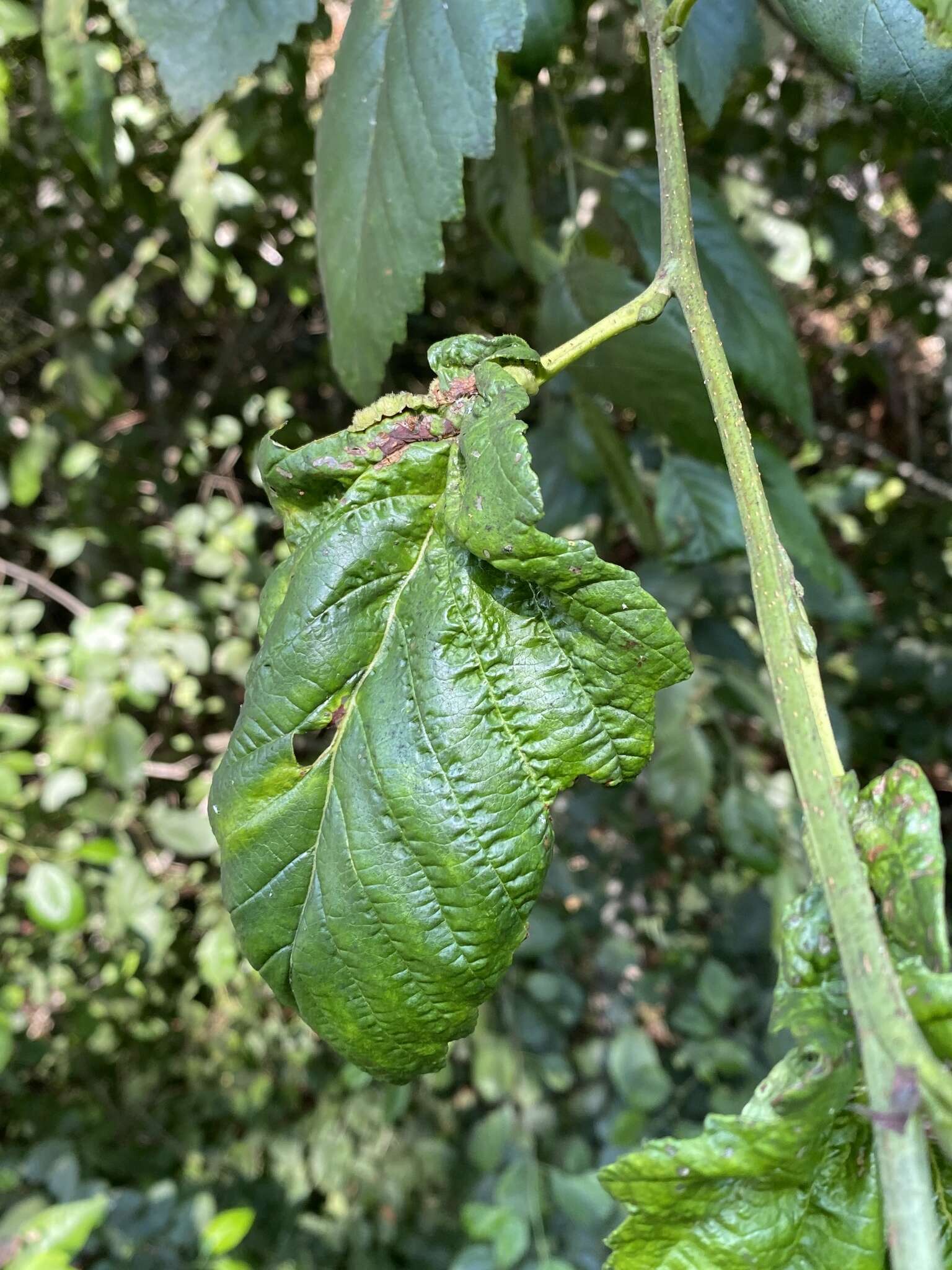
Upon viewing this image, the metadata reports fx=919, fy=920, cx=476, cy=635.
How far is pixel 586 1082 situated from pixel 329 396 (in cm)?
206

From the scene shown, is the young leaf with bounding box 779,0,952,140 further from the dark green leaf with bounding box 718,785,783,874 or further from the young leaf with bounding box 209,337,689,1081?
the dark green leaf with bounding box 718,785,783,874

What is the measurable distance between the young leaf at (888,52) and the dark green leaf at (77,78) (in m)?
0.90

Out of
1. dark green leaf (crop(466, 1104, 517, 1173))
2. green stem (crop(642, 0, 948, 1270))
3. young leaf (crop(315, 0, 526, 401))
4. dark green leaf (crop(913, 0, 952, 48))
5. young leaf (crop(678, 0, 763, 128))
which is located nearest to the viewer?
green stem (crop(642, 0, 948, 1270))

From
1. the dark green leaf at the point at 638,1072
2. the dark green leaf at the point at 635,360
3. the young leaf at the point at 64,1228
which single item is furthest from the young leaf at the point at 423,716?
the dark green leaf at the point at 638,1072

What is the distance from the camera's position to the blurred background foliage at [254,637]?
1.34 metres

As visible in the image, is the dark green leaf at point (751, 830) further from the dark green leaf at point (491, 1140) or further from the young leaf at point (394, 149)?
the young leaf at point (394, 149)

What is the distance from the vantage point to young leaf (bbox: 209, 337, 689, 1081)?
476 millimetres

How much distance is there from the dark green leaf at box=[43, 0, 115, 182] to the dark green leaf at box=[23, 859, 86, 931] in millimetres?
1013

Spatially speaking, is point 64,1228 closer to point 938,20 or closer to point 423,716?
point 423,716

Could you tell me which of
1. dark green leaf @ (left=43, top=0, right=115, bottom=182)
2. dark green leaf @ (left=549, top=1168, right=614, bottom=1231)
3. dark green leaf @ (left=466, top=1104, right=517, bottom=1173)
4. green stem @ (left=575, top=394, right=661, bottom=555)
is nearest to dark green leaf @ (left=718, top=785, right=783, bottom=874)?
green stem @ (left=575, top=394, right=661, bottom=555)

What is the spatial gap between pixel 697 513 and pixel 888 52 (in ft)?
1.79

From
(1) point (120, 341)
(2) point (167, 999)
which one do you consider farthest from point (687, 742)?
(2) point (167, 999)

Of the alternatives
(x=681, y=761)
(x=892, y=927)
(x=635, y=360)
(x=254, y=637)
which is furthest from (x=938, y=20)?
(x=254, y=637)

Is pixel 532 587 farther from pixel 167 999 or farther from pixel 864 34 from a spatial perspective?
pixel 167 999
